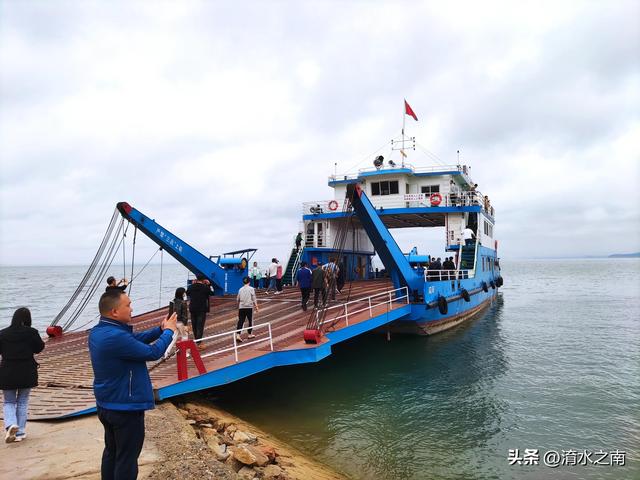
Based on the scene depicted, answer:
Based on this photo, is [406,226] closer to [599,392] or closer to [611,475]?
[599,392]

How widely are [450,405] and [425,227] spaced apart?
2123 cm

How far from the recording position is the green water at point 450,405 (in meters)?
7.62

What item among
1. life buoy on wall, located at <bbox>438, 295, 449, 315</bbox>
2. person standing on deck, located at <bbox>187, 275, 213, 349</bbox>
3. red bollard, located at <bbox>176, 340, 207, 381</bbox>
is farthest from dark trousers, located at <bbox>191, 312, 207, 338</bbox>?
life buoy on wall, located at <bbox>438, 295, 449, 315</bbox>

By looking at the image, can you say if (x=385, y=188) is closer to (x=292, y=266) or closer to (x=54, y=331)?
(x=292, y=266)

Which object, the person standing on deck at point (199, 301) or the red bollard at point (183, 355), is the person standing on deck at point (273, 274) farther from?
the red bollard at point (183, 355)

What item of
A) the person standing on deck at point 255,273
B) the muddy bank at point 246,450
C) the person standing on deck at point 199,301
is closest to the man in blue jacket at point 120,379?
the muddy bank at point 246,450

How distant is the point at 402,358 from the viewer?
49.1ft

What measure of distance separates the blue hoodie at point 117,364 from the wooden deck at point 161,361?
379cm

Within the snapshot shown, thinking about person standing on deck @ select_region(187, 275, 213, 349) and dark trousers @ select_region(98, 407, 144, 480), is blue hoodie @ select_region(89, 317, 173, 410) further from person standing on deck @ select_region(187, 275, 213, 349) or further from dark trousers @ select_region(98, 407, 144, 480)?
person standing on deck @ select_region(187, 275, 213, 349)

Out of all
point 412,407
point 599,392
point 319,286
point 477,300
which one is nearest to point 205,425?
point 412,407

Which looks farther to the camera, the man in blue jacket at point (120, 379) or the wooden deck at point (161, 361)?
the wooden deck at point (161, 361)

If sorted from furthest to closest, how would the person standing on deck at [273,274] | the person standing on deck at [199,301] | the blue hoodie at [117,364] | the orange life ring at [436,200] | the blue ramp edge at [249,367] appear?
the orange life ring at [436,200], the person standing on deck at [273,274], the person standing on deck at [199,301], the blue ramp edge at [249,367], the blue hoodie at [117,364]

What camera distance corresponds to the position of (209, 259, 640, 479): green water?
7621mm

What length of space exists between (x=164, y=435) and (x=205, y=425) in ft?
4.30
